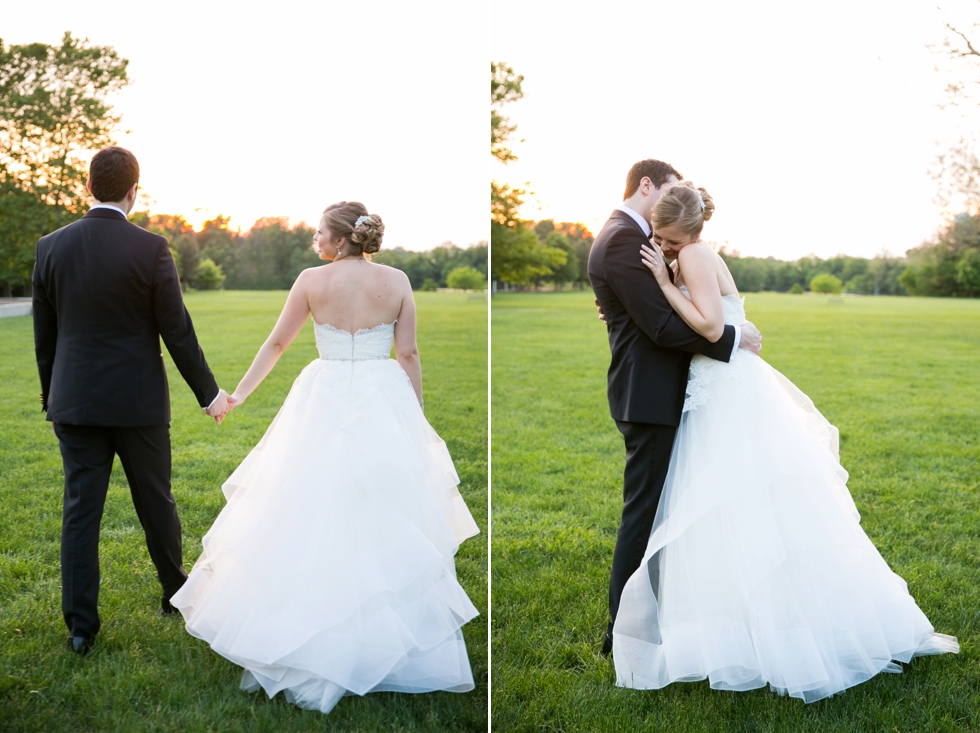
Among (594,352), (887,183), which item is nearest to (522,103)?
(887,183)

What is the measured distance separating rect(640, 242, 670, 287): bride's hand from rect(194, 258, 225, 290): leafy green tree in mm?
15207

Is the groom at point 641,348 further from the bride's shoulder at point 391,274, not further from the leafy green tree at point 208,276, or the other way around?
the leafy green tree at point 208,276

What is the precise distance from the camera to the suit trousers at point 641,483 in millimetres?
2996

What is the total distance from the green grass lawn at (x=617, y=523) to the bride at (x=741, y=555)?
0.12 metres

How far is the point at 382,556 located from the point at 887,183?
27193 millimetres

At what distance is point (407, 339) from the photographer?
3.08m

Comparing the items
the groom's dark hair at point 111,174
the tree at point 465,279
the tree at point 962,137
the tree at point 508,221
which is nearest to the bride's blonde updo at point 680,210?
the groom's dark hair at point 111,174

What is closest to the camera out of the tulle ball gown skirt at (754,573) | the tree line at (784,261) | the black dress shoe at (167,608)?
the tulle ball gown skirt at (754,573)

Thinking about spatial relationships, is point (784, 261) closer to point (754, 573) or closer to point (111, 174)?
point (754, 573)

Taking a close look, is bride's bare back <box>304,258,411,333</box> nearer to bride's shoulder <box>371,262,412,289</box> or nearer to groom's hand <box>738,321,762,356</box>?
bride's shoulder <box>371,262,412,289</box>

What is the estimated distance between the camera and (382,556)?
2785 millimetres

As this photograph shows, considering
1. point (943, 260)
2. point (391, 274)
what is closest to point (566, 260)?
point (943, 260)

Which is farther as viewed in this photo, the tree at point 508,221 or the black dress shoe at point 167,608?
the tree at point 508,221

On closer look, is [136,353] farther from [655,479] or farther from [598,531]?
[598,531]
